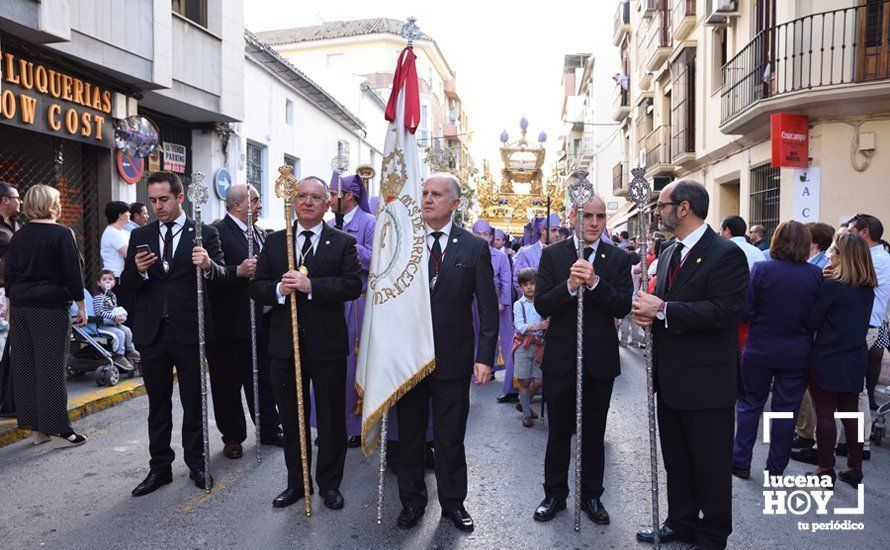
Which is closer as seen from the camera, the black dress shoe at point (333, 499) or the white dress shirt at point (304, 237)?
the black dress shoe at point (333, 499)

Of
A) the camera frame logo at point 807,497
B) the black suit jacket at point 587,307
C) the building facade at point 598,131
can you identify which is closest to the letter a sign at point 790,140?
the camera frame logo at point 807,497

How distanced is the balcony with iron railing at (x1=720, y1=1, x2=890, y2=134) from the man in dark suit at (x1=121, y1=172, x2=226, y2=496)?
11.3 meters

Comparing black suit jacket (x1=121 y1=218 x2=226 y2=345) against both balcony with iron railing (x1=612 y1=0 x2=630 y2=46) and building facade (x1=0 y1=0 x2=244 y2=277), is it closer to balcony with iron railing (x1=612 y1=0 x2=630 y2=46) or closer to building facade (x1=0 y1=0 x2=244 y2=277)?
building facade (x1=0 y1=0 x2=244 y2=277)

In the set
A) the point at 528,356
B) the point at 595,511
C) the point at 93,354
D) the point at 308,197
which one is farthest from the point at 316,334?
the point at 93,354

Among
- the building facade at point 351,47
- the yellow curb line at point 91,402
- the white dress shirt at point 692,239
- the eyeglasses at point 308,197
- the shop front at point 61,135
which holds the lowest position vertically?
the yellow curb line at point 91,402

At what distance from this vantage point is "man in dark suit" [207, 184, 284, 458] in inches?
225

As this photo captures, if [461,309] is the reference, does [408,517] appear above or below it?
below

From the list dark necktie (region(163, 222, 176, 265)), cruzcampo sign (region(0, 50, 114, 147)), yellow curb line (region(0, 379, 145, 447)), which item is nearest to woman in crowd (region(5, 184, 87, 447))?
yellow curb line (region(0, 379, 145, 447))

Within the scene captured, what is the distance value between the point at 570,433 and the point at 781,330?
75.3 inches

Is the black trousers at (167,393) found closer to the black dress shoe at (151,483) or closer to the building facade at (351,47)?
the black dress shoe at (151,483)

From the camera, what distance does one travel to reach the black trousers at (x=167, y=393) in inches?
193

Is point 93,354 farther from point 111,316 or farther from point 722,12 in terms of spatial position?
point 722,12

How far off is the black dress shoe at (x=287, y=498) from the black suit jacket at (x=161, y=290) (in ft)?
4.22

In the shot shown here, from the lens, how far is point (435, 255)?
4.47m
